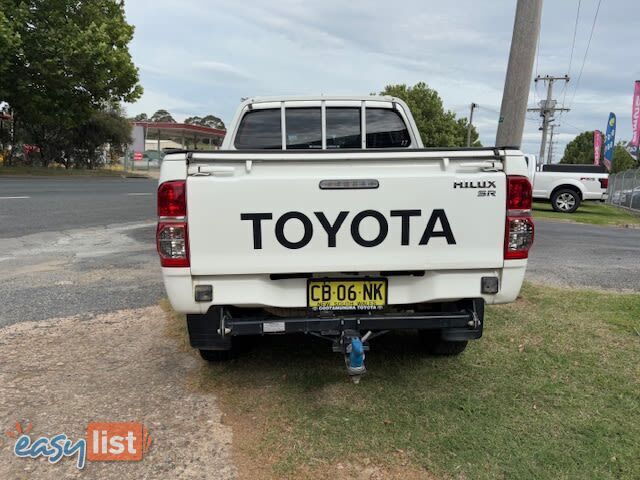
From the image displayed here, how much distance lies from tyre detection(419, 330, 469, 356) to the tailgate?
1.06 meters

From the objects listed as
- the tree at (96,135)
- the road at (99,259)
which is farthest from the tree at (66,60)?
the road at (99,259)

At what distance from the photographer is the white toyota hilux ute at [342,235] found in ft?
9.61

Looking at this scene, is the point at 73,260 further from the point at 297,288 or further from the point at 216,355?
the point at 297,288

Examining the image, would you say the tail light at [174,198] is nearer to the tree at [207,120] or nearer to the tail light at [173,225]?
the tail light at [173,225]

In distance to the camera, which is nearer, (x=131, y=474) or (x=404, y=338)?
(x=131, y=474)

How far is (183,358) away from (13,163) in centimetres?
3413

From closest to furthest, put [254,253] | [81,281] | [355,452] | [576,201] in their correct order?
[355,452], [254,253], [81,281], [576,201]

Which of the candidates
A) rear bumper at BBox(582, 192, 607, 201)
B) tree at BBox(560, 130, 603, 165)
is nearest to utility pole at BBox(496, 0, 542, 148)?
rear bumper at BBox(582, 192, 607, 201)

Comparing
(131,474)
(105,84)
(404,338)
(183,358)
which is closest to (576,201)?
(404,338)

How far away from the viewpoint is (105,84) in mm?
25641

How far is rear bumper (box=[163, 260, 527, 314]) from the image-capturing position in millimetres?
3010

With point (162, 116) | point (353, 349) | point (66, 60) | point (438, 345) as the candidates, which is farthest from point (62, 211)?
point (162, 116)

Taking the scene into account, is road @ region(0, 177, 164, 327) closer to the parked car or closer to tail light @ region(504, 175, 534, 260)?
tail light @ region(504, 175, 534, 260)

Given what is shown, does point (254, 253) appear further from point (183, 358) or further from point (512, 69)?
point (512, 69)
